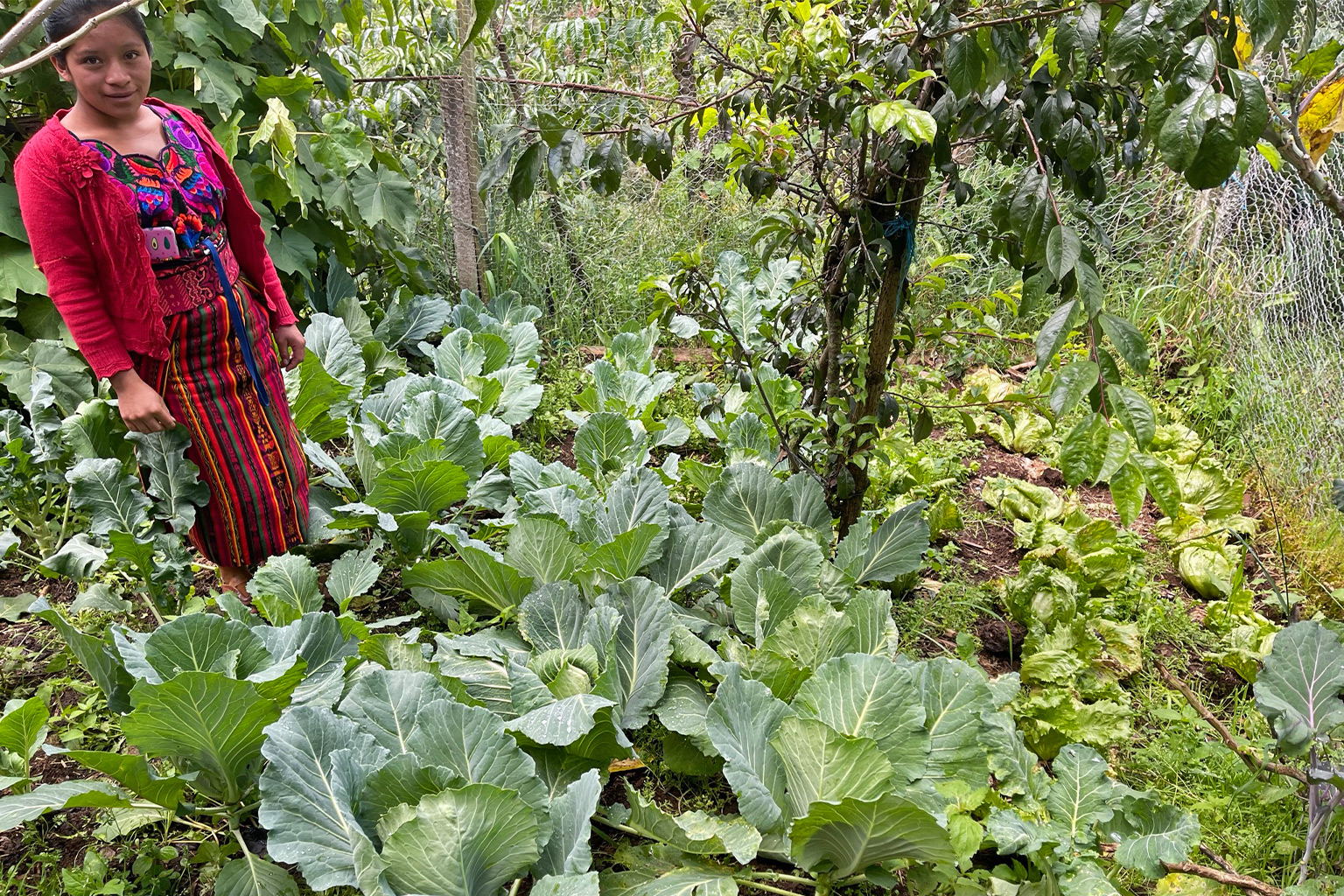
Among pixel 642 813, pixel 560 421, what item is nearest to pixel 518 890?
pixel 642 813

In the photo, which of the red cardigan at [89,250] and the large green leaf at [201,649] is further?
the red cardigan at [89,250]

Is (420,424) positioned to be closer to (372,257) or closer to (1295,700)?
(372,257)

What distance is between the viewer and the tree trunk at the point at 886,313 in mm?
2230

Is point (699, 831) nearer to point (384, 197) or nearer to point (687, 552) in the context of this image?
point (687, 552)

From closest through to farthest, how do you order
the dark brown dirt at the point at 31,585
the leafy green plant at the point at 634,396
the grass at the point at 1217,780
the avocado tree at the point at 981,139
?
the avocado tree at the point at 981,139 → the grass at the point at 1217,780 → the dark brown dirt at the point at 31,585 → the leafy green plant at the point at 634,396

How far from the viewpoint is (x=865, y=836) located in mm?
1591

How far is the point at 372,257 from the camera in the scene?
406 centimetres

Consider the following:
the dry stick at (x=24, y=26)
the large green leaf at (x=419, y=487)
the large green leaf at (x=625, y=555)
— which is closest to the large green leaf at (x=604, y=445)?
the large green leaf at (x=419, y=487)

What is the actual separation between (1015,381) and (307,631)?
3.53 meters

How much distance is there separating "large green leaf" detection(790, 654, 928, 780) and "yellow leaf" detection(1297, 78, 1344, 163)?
47.8 inches

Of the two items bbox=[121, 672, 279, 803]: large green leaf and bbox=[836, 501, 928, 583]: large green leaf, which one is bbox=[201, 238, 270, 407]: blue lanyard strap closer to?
bbox=[121, 672, 279, 803]: large green leaf

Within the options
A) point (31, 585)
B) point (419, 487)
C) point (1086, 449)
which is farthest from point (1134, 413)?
point (31, 585)

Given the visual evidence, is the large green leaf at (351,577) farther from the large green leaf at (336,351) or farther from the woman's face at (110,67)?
the woman's face at (110,67)

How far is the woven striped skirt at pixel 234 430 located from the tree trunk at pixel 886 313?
1613mm
